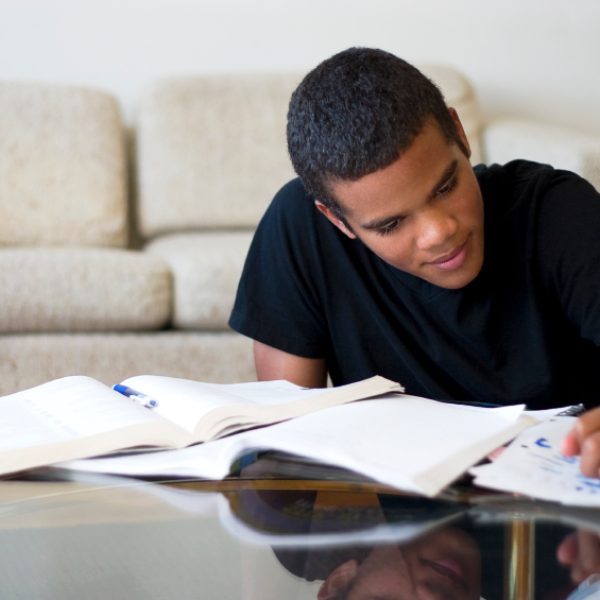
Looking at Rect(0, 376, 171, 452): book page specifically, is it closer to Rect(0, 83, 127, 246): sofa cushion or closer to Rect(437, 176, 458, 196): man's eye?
Rect(437, 176, 458, 196): man's eye

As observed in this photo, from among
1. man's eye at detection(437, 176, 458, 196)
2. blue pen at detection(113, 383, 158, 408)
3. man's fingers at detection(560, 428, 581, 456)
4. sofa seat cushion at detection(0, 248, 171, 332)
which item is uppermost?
man's eye at detection(437, 176, 458, 196)

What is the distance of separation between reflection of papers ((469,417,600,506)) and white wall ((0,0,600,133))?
209 centimetres

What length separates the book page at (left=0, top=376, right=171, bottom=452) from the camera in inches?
33.5

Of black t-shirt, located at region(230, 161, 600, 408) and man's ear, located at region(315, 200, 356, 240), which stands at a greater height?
man's ear, located at region(315, 200, 356, 240)

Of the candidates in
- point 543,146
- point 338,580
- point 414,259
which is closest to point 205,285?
point 543,146

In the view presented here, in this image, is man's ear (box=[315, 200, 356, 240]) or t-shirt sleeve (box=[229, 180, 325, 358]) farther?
t-shirt sleeve (box=[229, 180, 325, 358])

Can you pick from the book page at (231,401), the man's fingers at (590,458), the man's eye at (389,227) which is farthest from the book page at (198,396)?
the man's fingers at (590,458)

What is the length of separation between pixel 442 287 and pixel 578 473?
456 millimetres

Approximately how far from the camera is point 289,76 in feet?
8.91

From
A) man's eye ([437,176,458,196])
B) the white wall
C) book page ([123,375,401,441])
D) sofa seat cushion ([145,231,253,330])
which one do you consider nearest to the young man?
man's eye ([437,176,458,196])

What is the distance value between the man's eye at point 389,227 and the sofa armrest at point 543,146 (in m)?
Result: 1.09

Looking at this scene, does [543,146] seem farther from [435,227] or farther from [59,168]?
[435,227]

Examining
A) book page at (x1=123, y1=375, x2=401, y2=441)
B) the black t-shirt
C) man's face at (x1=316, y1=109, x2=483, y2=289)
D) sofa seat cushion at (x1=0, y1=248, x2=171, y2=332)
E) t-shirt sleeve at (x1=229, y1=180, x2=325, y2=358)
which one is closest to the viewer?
book page at (x1=123, y1=375, x2=401, y2=441)

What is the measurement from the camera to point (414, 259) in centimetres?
109
